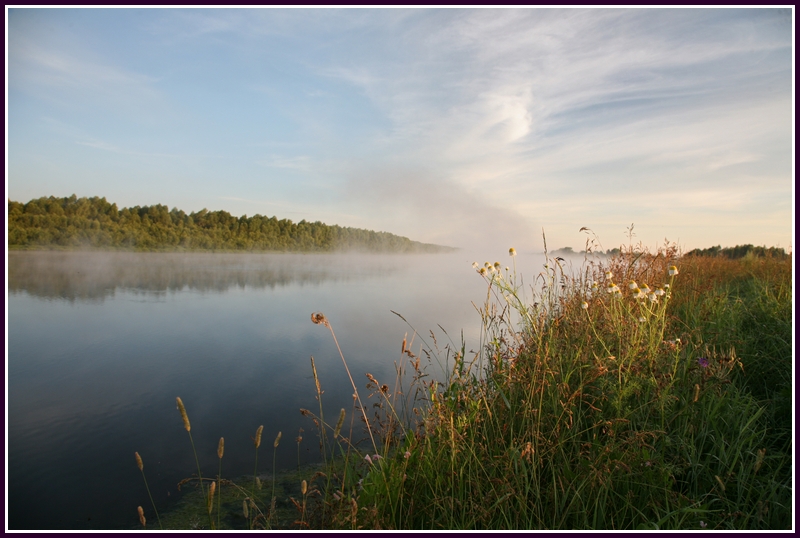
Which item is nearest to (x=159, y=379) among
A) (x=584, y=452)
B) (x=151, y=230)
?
(x=584, y=452)

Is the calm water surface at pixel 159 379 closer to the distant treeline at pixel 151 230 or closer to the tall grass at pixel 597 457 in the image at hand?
the tall grass at pixel 597 457

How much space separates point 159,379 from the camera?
3.84 metres

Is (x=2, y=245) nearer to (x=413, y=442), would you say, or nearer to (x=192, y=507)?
(x=192, y=507)

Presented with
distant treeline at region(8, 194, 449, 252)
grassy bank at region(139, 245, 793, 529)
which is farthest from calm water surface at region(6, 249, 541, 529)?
distant treeline at region(8, 194, 449, 252)

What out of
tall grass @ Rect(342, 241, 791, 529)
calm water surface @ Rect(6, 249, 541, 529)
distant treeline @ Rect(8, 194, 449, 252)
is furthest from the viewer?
distant treeline @ Rect(8, 194, 449, 252)

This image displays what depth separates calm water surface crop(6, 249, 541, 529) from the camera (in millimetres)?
2361

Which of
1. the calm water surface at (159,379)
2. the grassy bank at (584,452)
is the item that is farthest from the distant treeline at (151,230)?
the grassy bank at (584,452)

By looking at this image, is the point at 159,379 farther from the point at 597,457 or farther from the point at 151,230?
the point at 151,230

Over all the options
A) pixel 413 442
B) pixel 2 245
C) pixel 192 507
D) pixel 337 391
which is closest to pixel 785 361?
pixel 413 442

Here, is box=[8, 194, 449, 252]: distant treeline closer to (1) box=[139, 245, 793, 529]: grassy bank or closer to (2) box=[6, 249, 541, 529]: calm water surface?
(2) box=[6, 249, 541, 529]: calm water surface

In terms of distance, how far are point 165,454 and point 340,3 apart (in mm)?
2755

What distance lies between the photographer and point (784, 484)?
67.4 inches

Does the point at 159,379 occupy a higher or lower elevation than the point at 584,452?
lower

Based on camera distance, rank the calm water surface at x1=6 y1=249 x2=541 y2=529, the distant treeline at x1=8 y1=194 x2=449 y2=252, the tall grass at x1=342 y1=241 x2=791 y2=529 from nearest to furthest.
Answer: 1. the tall grass at x1=342 y1=241 x2=791 y2=529
2. the calm water surface at x1=6 y1=249 x2=541 y2=529
3. the distant treeline at x1=8 y1=194 x2=449 y2=252
